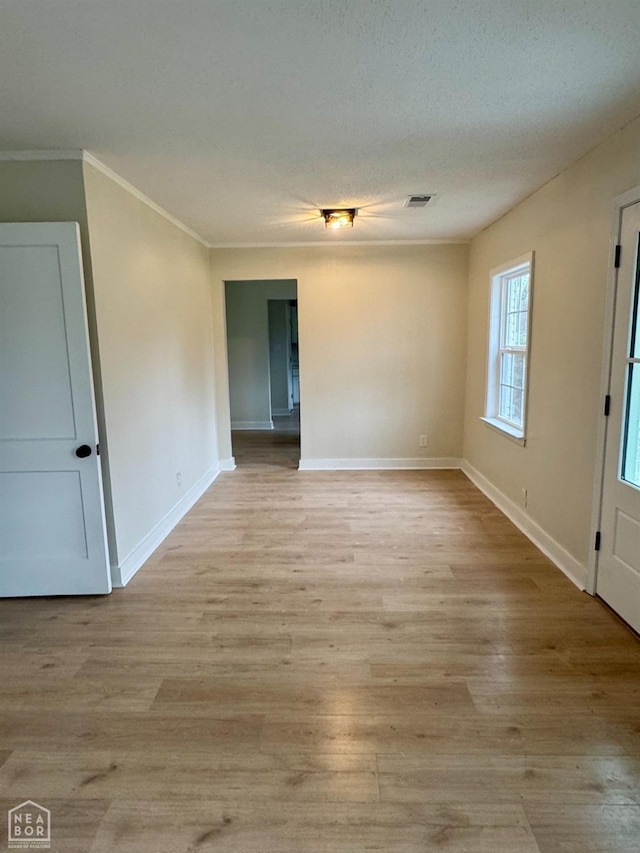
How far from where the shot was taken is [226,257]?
5.03m

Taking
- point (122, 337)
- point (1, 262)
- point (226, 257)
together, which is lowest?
point (122, 337)

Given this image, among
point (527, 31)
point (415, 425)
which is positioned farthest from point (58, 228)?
point (415, 425)

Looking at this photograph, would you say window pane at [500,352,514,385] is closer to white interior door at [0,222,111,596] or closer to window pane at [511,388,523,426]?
window pane at [511,388,523,426]

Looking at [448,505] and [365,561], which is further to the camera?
[448,505]

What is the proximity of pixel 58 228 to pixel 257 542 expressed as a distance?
2340 millimetres

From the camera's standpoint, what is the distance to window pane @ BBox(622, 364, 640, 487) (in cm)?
228

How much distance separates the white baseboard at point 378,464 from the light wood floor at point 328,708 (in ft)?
6.93

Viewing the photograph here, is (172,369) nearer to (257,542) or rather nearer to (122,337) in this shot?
(122,337)

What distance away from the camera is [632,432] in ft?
7.59

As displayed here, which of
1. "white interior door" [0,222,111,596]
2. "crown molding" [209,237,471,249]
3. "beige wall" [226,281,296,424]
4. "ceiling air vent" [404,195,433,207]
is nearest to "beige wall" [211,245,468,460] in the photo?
"crown molding" [209,237,471,249]

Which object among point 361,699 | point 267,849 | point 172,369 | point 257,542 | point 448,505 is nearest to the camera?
point 267,849

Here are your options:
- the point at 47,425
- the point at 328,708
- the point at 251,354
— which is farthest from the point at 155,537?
the point at 251,354

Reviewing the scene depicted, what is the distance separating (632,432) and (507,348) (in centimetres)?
199

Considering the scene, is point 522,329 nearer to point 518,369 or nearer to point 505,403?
point 518,369
